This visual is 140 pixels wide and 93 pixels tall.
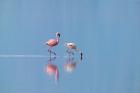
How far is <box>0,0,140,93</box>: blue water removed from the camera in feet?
13.4

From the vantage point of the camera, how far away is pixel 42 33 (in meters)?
7.59

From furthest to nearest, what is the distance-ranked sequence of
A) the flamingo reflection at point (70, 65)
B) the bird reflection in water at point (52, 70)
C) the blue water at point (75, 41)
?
the flamingo reflection at point (70, 65) → the bird reflection in water at point (52, 70) → the blue water at point (75, 41)

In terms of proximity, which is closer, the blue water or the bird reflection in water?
the blue water

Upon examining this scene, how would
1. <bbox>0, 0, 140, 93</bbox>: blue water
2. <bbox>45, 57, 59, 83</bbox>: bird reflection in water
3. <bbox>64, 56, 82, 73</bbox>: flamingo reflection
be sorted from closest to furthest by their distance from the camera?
<bbox>0, 0, 140, 93</bbox>: blue water < <bbox>45, 57, 59, 83</bbox>: bird reflection in water < <bbox>64, 56, 82, 73</bbox>: flamingo reflection

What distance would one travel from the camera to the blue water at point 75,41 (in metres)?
4.07

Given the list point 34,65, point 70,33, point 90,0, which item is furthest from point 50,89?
point 90,0

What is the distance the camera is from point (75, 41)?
266 inches

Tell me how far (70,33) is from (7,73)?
301cm

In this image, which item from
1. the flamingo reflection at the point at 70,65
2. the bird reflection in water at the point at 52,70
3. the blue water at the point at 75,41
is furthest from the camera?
the flamingo reflection at the point at 70,65

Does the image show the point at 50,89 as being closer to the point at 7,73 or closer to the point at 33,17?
the point at 7,73

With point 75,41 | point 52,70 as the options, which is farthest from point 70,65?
point 75,41

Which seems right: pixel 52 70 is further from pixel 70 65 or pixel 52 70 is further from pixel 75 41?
pixel 75 41

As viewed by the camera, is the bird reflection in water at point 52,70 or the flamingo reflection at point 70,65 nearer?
the bird reflection in water at point 52,70

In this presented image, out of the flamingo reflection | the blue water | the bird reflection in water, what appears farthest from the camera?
the flamingo reflection
